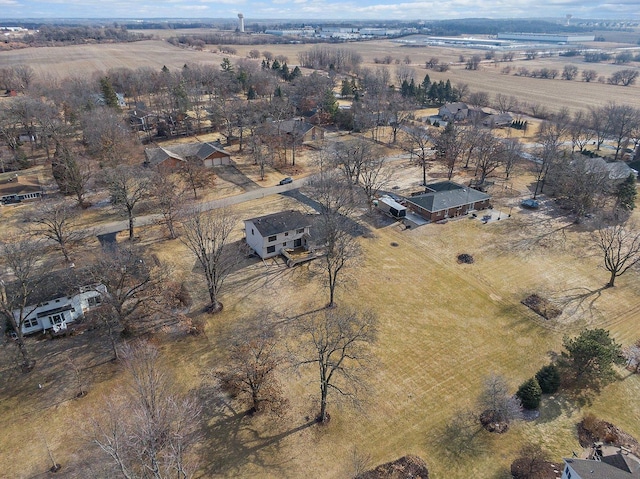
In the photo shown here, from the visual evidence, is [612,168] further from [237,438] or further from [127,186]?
[127,186]

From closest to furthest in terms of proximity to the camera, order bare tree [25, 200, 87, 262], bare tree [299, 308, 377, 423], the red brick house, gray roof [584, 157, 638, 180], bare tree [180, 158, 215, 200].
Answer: bare tree [299, 308, 377, 423]
bare tree [25, 200, 87, 262]
the red brick house
gray roof [584, 157, 638, 180]
bare tree [180, 158, 215, 200]

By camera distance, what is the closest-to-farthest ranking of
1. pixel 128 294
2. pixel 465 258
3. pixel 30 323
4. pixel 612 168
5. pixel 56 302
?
pixel 128 294
pixel 30 323
pixel 56 302
pixel 465 258
pixel 612 168

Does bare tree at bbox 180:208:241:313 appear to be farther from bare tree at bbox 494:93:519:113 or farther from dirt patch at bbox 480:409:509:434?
bare tree at bbox 494:93:519:113

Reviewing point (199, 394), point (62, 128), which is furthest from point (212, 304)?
point (62, 128)

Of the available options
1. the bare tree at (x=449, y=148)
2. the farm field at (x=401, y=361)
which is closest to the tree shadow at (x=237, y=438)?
the farm field at (x=401, y=361)

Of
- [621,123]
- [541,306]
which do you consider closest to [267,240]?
[541,306]

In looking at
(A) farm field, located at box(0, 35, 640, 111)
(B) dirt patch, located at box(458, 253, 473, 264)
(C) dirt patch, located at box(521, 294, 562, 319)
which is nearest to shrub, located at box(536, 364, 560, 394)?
(C) dirt patch, located at box(521, 294, 562, 319)
